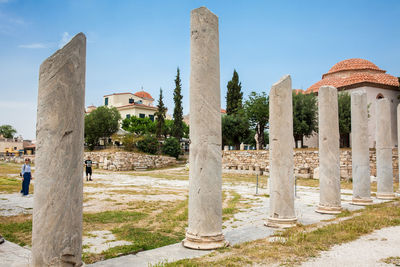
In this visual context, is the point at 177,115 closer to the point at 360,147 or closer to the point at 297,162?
the point at 297,162

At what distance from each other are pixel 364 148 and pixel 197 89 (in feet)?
27.8

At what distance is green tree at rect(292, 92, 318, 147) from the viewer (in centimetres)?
2945

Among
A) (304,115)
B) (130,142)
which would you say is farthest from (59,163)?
(130,142)

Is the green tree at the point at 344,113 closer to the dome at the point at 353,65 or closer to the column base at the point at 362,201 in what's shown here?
the dome at the point at 353,65

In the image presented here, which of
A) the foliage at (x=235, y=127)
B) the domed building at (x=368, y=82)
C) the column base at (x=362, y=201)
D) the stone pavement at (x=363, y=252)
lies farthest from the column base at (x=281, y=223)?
the foliage at (x=235, y=127)

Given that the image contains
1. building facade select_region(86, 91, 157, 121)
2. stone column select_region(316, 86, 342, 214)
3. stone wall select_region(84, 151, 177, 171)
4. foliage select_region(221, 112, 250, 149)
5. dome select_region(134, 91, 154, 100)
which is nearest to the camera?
stone column select_region(316, 86, 342, 214)

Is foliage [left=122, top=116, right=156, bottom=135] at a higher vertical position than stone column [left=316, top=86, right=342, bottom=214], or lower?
higher

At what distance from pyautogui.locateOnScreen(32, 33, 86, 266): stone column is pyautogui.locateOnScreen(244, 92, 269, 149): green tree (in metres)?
32.3

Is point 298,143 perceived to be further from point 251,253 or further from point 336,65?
point 251,253

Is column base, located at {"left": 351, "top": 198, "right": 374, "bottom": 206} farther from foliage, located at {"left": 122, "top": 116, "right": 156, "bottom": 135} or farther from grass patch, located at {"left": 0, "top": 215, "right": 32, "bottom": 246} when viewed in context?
foliage, located at {"left": 122, "top": 116, "right": 156, "bottom": 135}

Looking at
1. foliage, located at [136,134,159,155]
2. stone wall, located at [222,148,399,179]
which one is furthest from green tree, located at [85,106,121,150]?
stone wall, located at [222,148,399,179]

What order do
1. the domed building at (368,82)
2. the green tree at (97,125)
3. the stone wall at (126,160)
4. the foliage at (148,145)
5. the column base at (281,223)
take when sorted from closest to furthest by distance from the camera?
the column base at (281,223), the domed building at (368,82), the stone wall at (126,160), the foliage at (148,145), the green tree at (97,125)

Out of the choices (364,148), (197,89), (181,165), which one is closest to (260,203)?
(364,148)

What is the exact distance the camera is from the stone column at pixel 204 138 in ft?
18.7
